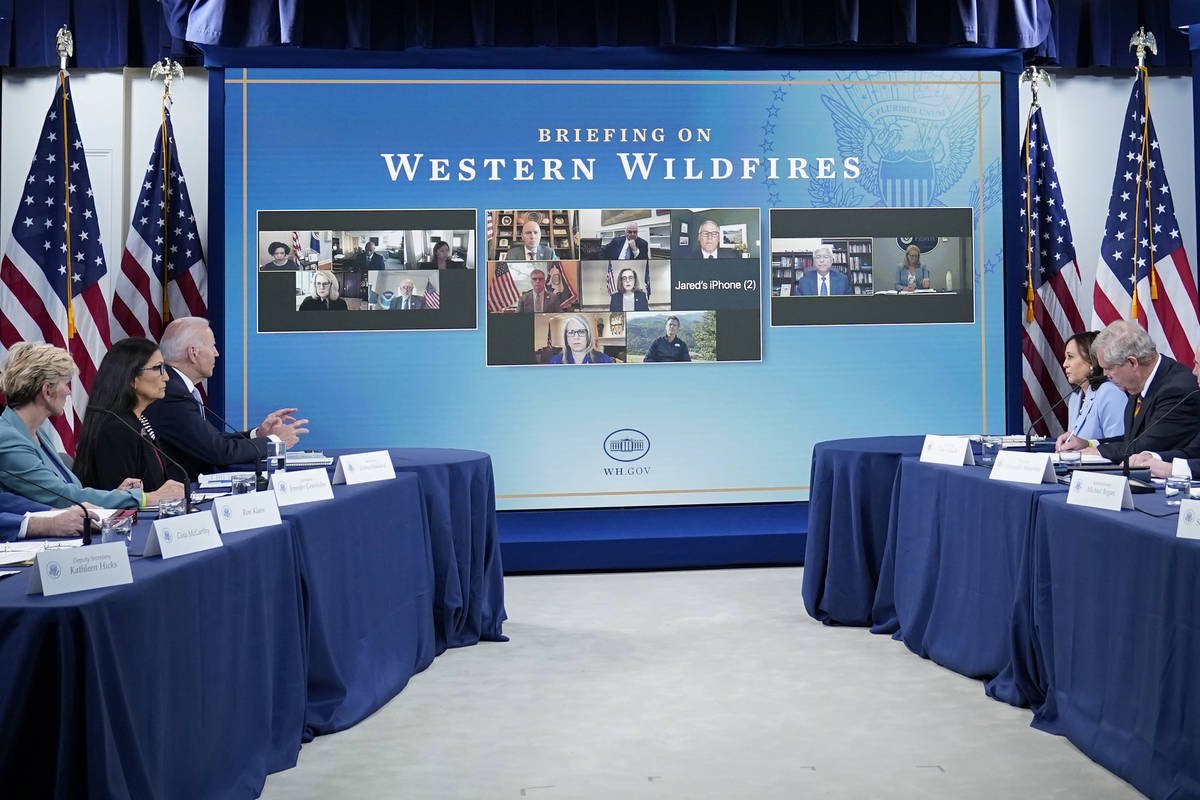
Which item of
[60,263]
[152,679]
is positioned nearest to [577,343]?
[60,263]

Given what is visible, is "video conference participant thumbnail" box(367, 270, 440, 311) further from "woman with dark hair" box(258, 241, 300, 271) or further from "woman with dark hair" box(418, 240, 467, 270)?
"woman with dark hair" box(258, 241, 300, 271)

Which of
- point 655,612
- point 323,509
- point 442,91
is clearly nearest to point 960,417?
point 655,612

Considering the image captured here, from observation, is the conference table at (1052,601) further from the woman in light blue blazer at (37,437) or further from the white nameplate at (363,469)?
the woman in light blue blazer at (37,437)

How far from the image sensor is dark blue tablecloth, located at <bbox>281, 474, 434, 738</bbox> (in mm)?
3121

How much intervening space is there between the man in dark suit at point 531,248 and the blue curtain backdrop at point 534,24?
0.97m

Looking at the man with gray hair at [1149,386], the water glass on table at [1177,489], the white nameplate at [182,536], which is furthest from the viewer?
the man with gray hair at [1149,386]

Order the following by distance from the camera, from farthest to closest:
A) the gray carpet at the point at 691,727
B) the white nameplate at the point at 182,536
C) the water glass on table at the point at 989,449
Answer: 1. the water glass on table at the point at 989,449
2. the gray carpet at the point at 691,727
3. the white nameplate at the point at 182,536

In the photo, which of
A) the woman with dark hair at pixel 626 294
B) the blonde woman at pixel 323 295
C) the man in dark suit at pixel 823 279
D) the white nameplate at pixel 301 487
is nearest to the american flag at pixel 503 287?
the woman with dark hair at pixel 626 294

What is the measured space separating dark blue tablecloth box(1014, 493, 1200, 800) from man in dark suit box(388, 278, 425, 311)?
12.6 feet

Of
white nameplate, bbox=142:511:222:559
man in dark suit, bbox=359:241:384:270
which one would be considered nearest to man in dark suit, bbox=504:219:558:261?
man in dark suit, bbox=359:241:384:270

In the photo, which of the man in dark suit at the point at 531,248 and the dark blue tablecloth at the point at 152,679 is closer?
the dark blue tablecloth at the point at 152,679

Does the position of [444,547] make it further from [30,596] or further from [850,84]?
[850,84]

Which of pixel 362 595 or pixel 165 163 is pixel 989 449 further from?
pixel 165 163

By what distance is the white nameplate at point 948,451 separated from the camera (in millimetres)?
3947
